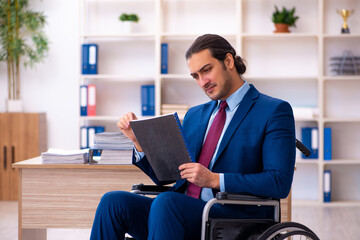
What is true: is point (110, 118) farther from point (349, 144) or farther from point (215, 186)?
point (215, 186)

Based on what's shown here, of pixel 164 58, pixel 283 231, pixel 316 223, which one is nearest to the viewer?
pixel 283 231

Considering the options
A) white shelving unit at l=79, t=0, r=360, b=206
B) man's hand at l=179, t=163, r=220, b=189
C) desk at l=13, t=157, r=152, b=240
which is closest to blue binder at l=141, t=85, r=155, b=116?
white shelving unit at l=79, t=0, r=360, b=206

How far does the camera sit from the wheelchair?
1712 millimetres

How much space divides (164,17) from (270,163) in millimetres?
3675

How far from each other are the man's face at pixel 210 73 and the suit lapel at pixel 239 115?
9 cm

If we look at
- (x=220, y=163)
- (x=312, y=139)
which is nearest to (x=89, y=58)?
(x=312, y=139)

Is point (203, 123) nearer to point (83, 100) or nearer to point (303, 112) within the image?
point (303, 112)

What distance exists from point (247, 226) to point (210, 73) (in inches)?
23.6

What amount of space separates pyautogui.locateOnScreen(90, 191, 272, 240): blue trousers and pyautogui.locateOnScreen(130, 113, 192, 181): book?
0.14 metres

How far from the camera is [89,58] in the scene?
5.07 metres

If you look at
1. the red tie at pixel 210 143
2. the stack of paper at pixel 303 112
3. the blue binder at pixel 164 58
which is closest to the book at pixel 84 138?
the blue binder at pixel 164 58

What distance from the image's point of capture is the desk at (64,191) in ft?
9.01

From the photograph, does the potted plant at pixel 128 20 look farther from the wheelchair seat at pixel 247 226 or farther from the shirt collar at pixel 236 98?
the wheelchair seat at pixel 247 226

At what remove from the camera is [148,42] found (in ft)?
17.3
